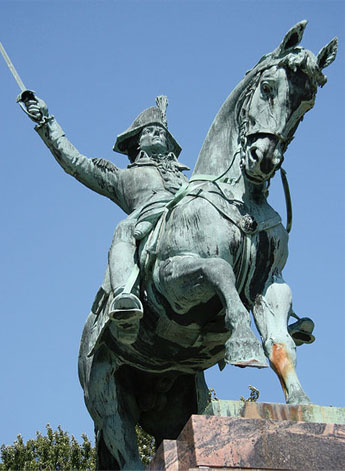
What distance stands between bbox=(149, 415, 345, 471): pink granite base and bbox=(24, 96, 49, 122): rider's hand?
447 cm

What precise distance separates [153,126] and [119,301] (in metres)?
2.50

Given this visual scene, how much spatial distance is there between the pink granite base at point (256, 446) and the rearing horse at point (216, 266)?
72 cm

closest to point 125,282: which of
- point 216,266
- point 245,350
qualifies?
point 216,266

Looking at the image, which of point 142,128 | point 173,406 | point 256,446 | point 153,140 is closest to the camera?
point 256,446

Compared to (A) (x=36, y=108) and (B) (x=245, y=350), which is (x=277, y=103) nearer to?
(B) (x=245, y=350)

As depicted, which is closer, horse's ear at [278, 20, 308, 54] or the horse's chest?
the horse's chest

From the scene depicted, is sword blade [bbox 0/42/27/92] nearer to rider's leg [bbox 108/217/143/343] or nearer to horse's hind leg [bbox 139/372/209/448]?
rider's leg [bbox 108/217/143/343]

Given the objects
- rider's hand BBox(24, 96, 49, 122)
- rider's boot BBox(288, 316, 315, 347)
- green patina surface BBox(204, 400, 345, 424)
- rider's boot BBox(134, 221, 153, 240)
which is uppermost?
rider's hand BBox(24, 96, 49, 122)

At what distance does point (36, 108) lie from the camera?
354 inches

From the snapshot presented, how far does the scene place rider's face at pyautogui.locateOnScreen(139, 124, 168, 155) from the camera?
8.59 metres

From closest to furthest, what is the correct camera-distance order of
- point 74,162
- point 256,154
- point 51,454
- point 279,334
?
point 279,334, point 256,154, point 74,162, point 51,454

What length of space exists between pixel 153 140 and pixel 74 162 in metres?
0.88

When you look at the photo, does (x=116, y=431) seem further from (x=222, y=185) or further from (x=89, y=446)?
(x=89, y=446)

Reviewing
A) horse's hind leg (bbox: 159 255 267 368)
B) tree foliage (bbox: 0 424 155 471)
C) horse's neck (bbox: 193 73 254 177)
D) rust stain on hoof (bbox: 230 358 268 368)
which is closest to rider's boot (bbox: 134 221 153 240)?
horse's hind leg (bbox: 159 255 267 368)
